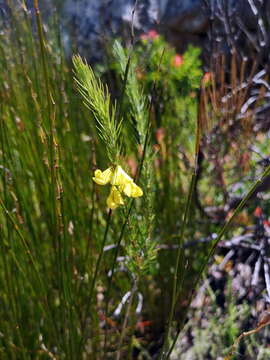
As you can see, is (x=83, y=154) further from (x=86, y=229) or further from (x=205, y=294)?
(x=205, y=294)

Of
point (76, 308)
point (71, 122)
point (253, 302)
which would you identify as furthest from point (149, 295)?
point (71, 122)

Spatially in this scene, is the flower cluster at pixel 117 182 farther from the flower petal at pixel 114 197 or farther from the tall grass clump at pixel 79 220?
the tall grass clump at pixel 79 220

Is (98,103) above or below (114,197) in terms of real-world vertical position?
above

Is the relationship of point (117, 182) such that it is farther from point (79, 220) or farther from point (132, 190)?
point (79, 220)

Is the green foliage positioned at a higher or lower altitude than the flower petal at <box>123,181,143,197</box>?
higher

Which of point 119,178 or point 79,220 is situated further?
point 79,220

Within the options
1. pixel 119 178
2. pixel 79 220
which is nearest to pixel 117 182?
pixel 119 178

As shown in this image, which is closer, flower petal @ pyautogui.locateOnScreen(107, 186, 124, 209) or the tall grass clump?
flower petal @ pyautogui.locateOnScreen(107, 186, 124, 209)

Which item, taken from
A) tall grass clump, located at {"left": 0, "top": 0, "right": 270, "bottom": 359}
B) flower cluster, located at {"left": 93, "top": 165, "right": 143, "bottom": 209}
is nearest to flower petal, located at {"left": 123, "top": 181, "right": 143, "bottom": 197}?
flower cluster, located at {"left": 93, "top": 165, "right": 143, "bottom": 209}

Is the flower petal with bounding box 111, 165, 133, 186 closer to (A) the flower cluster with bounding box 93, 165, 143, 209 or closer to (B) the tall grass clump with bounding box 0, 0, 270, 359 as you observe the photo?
(A) the flower cluster with bounding box 93, 165, 143, 209

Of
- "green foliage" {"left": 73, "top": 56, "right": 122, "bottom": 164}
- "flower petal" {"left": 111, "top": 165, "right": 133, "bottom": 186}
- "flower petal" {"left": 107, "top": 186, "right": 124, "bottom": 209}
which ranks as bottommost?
"flower petal" {"left": 107, "top": 186, "right": 124, "bottom": 209}
